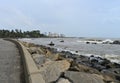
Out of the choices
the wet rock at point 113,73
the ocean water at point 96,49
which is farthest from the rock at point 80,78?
the ocean water at point 96,49

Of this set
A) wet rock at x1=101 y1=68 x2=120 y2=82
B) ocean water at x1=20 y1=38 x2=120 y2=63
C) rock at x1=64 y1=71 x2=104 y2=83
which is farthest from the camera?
ocean water at x1=20 y1=38 x2=120 y2=63

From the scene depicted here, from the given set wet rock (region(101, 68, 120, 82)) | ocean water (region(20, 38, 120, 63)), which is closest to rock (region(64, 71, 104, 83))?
wet rock (region(101, 68, 120, 82))

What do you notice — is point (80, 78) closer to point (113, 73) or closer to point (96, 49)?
point (113, 73)

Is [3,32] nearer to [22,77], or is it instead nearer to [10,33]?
[10,33]

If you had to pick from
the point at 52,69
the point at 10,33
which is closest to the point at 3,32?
the point at 10,33

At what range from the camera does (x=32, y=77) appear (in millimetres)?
7414

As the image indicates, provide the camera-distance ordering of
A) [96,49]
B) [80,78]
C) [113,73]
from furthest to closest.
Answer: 1. [96,49]
2. [113,73]
3. [80,78]

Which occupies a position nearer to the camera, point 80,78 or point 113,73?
point 80,78

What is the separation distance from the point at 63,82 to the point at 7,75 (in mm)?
1880

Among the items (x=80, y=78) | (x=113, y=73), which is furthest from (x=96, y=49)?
(x=80, y=78)

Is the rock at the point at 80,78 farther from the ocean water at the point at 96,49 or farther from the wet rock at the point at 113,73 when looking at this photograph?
the ocean water at the point at 96,49

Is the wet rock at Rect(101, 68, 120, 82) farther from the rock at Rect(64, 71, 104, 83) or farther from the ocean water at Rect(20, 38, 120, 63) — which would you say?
the ocean water at Rect(20, 38, 120, 63)

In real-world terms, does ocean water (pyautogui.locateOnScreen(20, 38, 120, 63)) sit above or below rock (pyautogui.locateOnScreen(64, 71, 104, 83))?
below

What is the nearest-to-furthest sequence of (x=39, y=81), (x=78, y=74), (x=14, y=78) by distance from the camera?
(x=39, y=81)
(x=14, y=78)
(x=78, y=74)
